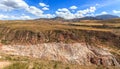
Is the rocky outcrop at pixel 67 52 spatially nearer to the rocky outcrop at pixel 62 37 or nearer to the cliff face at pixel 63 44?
the cliff face at pixel 63 44

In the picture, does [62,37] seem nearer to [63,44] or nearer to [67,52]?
[63,44]

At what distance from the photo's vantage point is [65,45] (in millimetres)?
81312

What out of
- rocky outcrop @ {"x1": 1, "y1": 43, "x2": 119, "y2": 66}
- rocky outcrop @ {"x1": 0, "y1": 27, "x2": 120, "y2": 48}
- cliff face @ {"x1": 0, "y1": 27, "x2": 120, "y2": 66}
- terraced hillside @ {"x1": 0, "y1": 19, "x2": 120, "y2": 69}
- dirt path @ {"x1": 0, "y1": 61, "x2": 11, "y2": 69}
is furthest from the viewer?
rocky outcrop @ {"x1": 0, "y1": 27, "x2": 120, "y2": 48}

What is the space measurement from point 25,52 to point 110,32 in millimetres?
40588

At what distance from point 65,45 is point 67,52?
246 inches

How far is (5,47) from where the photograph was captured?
3214 inches

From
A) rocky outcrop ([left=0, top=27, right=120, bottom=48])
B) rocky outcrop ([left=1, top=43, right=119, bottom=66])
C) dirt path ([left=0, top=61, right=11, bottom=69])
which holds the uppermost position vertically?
rocky outcrop ([left=0, top=27, right=120, bottom=48])

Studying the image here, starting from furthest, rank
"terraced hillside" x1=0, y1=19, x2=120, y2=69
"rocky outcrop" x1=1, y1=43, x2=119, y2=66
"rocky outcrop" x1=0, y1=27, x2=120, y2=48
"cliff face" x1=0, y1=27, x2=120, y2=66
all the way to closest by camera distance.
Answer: "rocky outcrop" x1=0, y1=27, x2=120, y2=48 → "cliff face" x1=0, y1=27, x2=120, y2=66 → "terraced hillside" x1=0, y1=19, x2=120, y2=69 → "rocky outcrop" x1=1, y1=43, x2=119, y2=66

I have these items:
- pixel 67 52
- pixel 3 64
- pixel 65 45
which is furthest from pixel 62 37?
pixel 3 64

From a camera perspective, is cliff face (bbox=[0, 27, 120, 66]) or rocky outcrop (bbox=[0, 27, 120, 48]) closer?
cliff face (bbox=[0, 27, 120, 66])

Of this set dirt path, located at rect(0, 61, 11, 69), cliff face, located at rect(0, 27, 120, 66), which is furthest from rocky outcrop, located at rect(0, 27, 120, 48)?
dirt path, located at rect(0, 61, 11, 69)

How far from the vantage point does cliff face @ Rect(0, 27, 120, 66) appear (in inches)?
2800

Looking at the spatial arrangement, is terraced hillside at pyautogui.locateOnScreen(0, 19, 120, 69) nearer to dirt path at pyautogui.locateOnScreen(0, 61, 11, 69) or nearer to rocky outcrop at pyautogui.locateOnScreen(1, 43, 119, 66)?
rocky outcrop at pyautogui.locateOnScreen(1, 43, 119, 66)

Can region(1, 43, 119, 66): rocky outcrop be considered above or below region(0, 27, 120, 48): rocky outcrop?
below
